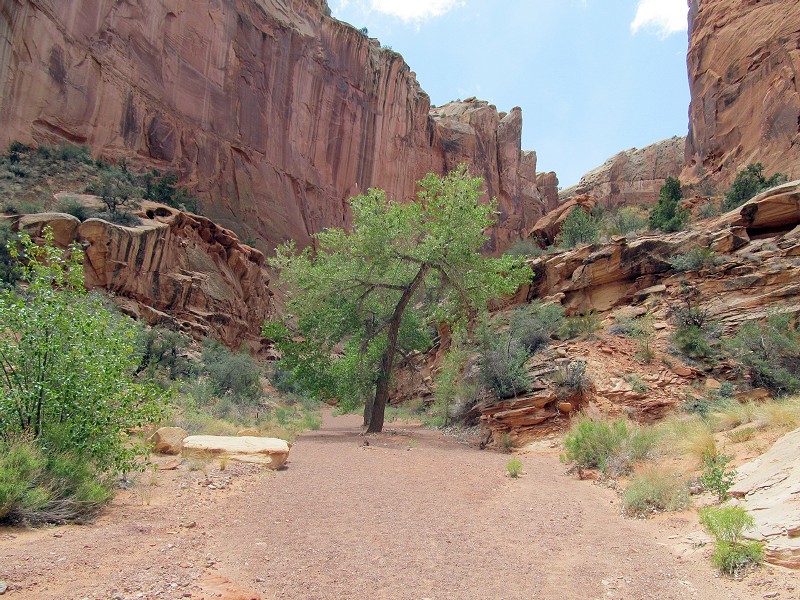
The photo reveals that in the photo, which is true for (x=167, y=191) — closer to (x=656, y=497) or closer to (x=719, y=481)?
(x=656, y=497)

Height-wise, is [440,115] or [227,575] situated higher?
[440,115]

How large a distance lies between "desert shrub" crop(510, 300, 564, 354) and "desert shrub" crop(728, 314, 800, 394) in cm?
522

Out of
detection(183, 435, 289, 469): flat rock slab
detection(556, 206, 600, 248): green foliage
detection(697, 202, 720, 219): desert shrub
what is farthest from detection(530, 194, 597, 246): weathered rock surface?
detection(183, 435, 289, 469): flat rock slab

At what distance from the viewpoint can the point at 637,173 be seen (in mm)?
54719

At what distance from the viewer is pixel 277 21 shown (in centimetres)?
4344

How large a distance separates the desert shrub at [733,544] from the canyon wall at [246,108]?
116 ft

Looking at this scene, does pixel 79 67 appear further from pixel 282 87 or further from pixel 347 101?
pixel 347 101

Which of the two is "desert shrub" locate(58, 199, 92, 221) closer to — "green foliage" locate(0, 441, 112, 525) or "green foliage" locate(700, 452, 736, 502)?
"green foliage" locate(0, 441, 112, 525)

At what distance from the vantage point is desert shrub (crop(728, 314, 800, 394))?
12.2 meters

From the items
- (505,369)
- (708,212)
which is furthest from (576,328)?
(708,212)

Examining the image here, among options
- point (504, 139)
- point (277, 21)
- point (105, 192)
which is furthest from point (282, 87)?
point (504, 139)

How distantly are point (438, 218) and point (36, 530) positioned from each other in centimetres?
1175

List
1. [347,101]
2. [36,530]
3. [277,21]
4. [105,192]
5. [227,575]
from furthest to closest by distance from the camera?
[347,101] < [277,21] < [105,192] < [36,530] < [227,575]

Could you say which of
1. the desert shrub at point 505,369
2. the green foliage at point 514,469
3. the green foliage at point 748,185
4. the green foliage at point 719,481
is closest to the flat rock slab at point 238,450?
the green foliage at point 514,469
